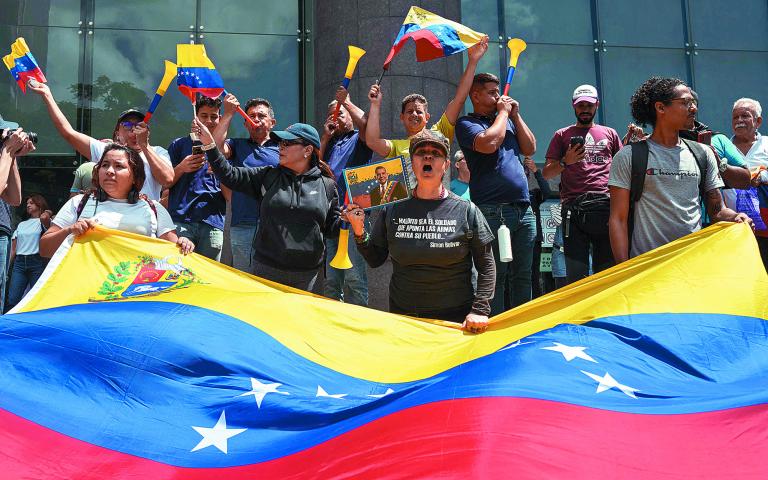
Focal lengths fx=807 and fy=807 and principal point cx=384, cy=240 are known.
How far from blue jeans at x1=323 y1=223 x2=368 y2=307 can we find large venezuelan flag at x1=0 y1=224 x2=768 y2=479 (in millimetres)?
1221

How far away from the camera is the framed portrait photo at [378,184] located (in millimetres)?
5535

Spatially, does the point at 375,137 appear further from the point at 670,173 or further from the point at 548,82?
the point at 548,82

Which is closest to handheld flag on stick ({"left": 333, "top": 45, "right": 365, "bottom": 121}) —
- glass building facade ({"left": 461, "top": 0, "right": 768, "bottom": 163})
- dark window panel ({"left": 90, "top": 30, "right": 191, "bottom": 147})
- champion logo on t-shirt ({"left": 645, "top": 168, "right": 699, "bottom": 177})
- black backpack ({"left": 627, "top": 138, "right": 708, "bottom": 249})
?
black backpack ({"left": 627, "top": 138, "right": 708, "bottom": 249})

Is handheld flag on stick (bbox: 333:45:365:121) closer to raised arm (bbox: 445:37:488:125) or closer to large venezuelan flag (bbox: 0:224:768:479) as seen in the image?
raised arm (bbox: 445:37:488:125)

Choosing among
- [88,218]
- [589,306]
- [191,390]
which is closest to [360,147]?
[88,218]

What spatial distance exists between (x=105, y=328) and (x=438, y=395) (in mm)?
2065

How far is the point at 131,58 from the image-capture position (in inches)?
472

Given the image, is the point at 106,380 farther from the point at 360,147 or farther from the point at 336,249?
the point at 360,147

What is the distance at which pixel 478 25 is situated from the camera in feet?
42.0

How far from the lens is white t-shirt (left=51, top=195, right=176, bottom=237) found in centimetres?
563

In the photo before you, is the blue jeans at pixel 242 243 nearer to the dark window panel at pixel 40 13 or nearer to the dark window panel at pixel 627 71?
the dark window panel at pixel 40 13

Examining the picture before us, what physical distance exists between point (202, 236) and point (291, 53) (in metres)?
6.57

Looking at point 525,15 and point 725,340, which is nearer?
point 725,340

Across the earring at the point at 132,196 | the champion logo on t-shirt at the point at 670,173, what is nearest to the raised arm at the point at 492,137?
the champion logo on t-shirt at the point at 670,173
